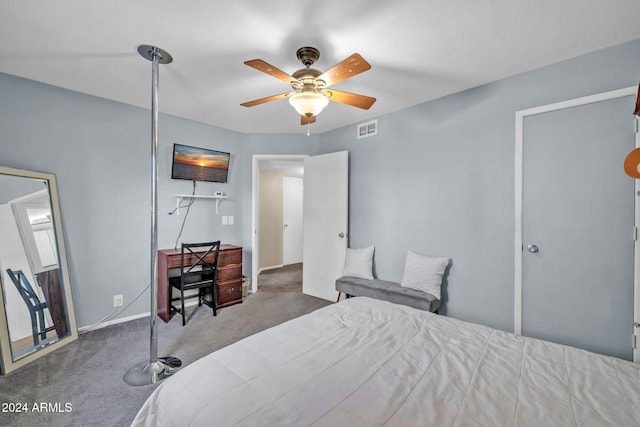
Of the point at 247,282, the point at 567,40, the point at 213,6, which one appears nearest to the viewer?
the point at 213,6

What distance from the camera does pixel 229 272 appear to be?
360cm

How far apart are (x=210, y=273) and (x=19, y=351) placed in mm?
1631

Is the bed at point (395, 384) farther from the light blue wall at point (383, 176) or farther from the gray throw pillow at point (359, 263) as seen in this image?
the gray throw pillow at point (359, 263)

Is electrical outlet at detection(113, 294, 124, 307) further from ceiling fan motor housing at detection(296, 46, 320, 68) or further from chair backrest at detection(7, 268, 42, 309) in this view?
ceiling fan motor housing at detection(296, 46, 320, 68)

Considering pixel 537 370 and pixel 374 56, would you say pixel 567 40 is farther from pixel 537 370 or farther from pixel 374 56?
pixel 537 370

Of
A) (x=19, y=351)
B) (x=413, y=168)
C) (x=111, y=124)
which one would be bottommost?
(x=19, y=351)

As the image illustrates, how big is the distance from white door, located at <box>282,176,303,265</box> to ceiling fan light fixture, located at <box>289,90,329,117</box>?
14.7 feet

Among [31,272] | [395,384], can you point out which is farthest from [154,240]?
[395,384]

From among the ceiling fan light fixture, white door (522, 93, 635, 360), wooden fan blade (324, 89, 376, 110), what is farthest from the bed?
wooden fan blade (324, 89, 376, 110)

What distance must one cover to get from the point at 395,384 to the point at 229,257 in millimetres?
2916

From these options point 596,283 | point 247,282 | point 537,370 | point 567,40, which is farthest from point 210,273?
point 567,40

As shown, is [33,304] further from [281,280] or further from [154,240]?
[281,280]

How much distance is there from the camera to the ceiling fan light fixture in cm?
196

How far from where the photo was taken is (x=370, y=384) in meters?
1.11
